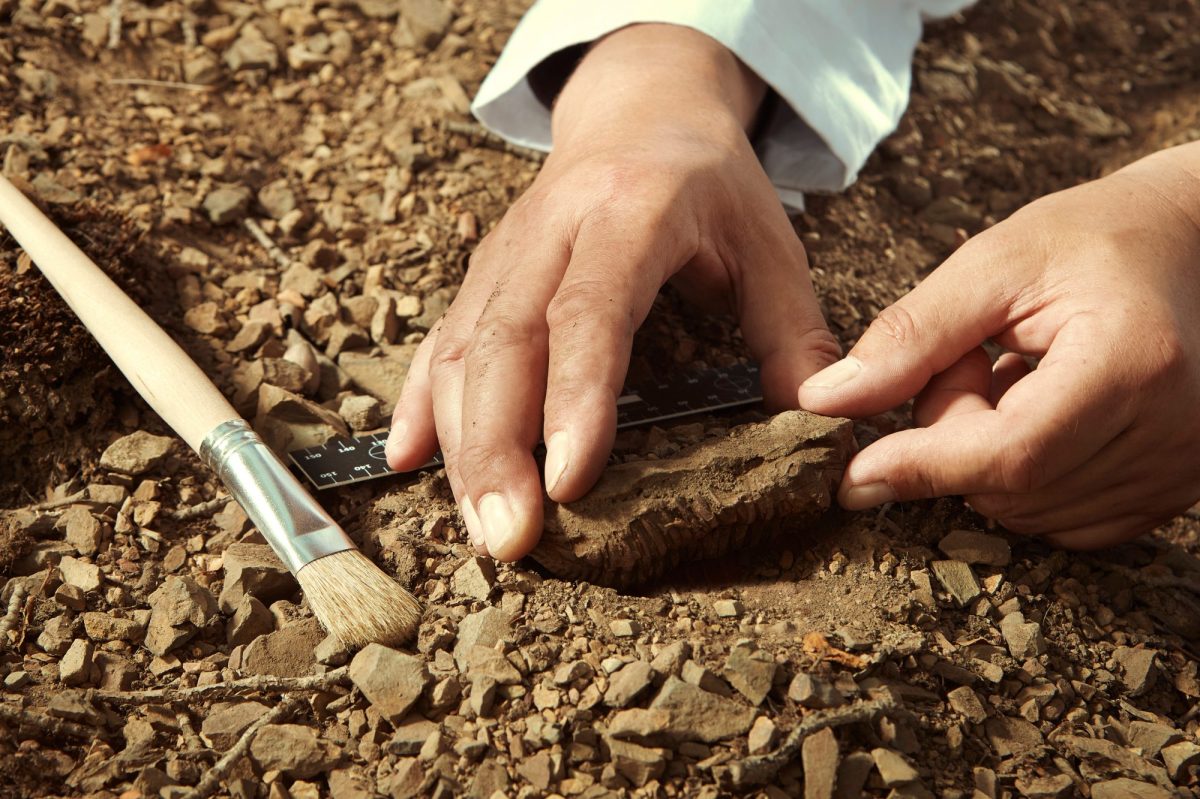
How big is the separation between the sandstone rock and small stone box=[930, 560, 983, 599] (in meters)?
1.03

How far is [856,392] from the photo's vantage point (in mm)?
1762

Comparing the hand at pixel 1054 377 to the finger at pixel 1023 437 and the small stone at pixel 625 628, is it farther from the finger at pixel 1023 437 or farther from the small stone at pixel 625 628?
the small stone at pixel 625 628

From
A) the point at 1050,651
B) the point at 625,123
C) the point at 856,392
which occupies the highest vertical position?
the point at 625,123

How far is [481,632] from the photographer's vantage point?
5.22ft

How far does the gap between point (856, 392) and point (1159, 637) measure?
69 cm

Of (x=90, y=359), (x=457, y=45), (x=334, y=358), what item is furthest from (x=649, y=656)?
(x=457, y=45)

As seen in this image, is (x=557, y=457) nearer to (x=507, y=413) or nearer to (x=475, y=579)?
(x=507, y=413)

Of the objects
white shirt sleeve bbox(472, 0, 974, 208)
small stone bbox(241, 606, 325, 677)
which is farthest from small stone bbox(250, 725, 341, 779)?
white shirt sleeve bbox(472, 0, 974, 208)

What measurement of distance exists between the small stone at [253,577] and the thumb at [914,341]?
95 centimetres

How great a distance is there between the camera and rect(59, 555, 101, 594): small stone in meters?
1.77

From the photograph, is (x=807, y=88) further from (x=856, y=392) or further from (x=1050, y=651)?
(x=1050, y=651)

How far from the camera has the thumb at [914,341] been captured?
177 centimetres

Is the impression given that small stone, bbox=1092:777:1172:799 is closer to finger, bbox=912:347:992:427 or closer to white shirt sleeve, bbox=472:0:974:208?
finger, bbox=912:347:992:427

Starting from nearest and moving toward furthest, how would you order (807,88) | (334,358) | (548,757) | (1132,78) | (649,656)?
(548,757), (649,656), (334,358), (807,88), (1132,78)
